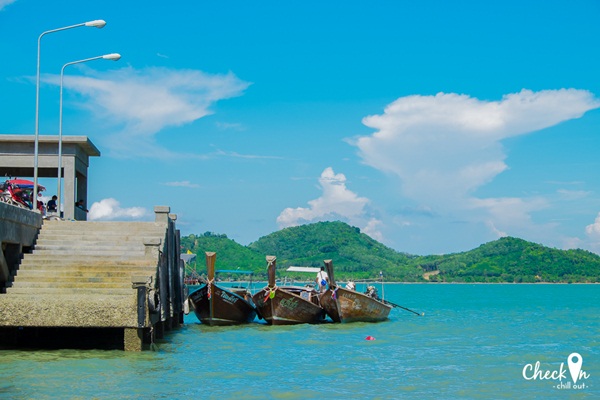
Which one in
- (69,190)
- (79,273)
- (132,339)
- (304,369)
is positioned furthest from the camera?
(69,190)

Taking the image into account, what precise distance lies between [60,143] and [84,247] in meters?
6.56

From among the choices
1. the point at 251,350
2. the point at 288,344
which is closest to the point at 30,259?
the point at 251,350

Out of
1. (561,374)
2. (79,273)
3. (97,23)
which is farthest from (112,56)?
(561,374)

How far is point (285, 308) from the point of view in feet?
98.0

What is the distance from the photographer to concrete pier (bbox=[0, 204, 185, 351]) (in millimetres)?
17078

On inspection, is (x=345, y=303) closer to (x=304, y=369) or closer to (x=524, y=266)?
(x=304, y=369)

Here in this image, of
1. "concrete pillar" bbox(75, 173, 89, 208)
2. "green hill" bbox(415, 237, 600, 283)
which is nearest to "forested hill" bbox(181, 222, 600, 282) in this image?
"green hill" bbox(415, 237, 600, 283)

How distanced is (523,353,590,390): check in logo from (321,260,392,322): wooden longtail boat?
1014 centimetres

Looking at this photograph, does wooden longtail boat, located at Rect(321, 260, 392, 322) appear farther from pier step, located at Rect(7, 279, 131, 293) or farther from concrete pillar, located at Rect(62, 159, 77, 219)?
pier step, located at Rect(7, 279, 131, 293)

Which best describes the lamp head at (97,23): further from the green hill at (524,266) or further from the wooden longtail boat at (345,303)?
the green hill at (524,266)

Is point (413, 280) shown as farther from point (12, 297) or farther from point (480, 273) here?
point (12, 297)

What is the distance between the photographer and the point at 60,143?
87.2 ft

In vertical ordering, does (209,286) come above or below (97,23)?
below

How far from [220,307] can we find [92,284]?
10.8m
